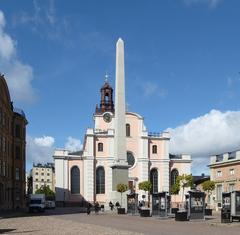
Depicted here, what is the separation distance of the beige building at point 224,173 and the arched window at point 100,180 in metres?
34.5

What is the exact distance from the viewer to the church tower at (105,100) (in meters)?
109

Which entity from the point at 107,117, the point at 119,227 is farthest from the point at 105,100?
the point at 119,227

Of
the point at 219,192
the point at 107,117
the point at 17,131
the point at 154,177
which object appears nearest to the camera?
the point at 219,192

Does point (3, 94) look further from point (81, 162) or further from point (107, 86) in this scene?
point (107, 86)

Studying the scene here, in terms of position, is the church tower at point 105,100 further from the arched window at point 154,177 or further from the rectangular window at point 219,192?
the rectangular window at point 219,192

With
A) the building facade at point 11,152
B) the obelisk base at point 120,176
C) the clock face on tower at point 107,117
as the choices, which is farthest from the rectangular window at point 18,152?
the clock face on tower at point 107,117

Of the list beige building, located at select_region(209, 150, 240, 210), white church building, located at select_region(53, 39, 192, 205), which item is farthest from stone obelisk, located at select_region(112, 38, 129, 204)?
white church building, located at select_region(53, 39, 192, 205)

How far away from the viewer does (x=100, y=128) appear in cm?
10725

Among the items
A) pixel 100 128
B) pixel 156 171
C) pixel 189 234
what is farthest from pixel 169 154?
pixel 189 234

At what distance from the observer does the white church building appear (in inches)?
3866

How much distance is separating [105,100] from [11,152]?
34918mm

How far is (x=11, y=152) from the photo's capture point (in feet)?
261

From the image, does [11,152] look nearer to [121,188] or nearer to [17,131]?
[17,131]

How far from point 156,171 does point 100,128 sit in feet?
44.8
